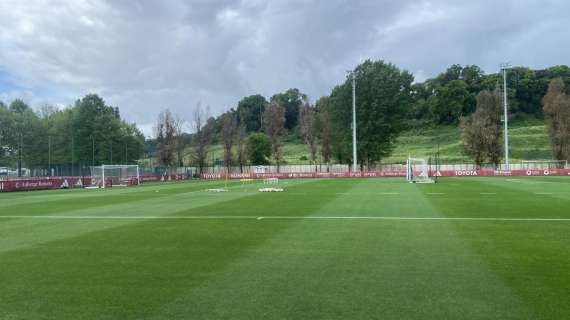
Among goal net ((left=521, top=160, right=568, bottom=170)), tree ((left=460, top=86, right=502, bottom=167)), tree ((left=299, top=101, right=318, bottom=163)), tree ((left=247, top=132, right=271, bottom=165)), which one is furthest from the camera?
tree ((left=247, top=132, right=271, bottom=165))

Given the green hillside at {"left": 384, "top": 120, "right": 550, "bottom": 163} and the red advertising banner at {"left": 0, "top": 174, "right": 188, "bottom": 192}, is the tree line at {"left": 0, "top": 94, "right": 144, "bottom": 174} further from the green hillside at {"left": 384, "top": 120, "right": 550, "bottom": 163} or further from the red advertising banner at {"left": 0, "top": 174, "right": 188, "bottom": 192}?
the green hillside at {"left": 384, "top": 120, "right": 550, "bottom": 163}

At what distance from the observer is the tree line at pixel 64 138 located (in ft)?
161

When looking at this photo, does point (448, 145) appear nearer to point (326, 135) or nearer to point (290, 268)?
point (326, 135)

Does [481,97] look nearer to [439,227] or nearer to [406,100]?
[406,100]

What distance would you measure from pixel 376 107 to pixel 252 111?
78948 millimetres

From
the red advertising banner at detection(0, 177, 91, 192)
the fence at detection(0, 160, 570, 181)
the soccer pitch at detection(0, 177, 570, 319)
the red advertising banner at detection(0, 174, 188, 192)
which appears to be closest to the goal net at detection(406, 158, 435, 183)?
the fence at detection(0, 160, 570, 181)

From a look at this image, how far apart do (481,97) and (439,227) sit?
75.9 m

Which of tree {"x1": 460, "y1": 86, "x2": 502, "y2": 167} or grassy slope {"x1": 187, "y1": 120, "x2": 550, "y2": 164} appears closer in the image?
tree {"x1": 460, "y1": 86, "x2": 502, "y2": 167}

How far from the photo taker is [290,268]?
7.73 metres

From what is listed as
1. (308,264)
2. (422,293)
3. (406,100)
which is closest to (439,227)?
(308,264)

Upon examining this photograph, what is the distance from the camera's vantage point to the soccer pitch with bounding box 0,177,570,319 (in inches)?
221

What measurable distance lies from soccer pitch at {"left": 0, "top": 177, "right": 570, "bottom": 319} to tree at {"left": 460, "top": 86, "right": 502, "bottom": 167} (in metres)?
66.4

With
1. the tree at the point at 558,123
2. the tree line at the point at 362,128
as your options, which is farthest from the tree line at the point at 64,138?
the tree at the point at 558,123

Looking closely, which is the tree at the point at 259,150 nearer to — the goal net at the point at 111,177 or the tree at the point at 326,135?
the tree at the point at 326,135
